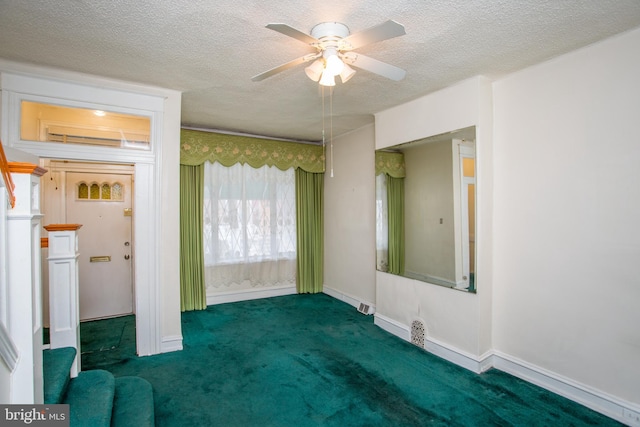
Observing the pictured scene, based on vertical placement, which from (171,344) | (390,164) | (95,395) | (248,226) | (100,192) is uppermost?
(390,164)

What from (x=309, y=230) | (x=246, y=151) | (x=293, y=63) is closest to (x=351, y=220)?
(x=309, y=230)

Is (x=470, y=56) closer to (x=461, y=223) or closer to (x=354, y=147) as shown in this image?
(x=461, y=223)

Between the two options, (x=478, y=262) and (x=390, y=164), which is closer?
(x=478, y=262)

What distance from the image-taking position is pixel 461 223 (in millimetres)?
2924

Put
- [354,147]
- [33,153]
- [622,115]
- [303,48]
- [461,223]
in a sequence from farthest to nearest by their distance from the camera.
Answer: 1. [354,147]
2. [461,223]
3. [33,153]
4. [303,48]
5. [622,115]

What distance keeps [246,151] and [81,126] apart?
6.96 feet

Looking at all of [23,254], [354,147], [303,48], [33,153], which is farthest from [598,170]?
[33,153]

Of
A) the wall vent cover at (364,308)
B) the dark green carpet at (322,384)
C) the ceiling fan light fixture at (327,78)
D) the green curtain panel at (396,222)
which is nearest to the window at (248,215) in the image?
the dark green carpet at (322,384)

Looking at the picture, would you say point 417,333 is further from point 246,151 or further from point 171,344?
point 246,151

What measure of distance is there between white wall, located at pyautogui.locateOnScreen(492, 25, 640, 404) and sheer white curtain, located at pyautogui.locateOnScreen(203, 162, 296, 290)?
3.12 metres

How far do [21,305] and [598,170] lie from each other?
3.37 metres

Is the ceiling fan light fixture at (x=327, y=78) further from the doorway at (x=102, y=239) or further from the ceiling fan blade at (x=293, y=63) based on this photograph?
the doorway at (x=102, y=239)

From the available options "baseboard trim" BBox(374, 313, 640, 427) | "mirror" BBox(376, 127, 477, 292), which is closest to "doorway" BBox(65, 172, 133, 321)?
"mirror" BBox(376, 127, 477, 292)

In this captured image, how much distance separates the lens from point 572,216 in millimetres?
2354
